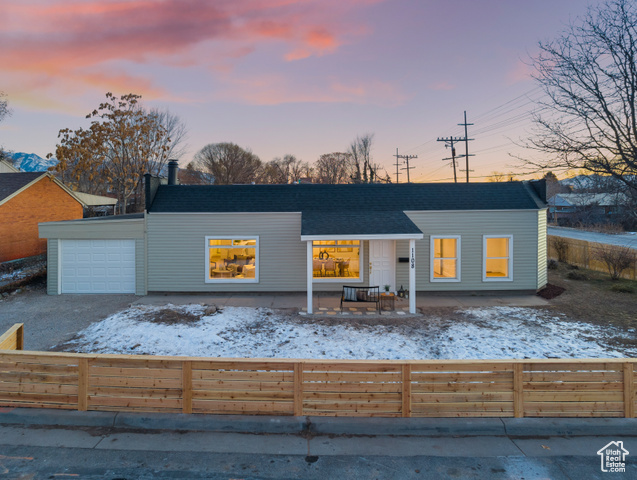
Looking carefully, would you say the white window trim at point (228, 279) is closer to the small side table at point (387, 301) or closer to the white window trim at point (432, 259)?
the small side table at point (387, 301)

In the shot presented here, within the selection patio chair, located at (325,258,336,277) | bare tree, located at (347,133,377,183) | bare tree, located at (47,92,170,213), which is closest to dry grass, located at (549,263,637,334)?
patio chair, located at (325,258,336,277)

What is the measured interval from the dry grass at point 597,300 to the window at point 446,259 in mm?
3191

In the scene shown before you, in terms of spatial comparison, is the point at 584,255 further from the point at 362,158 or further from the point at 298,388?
the point at 362,158

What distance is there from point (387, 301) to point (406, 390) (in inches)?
259

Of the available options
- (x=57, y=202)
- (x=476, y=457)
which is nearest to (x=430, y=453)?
(x=476, y=457)

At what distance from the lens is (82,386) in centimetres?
487

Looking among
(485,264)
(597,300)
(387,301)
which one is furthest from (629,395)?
(597,300)

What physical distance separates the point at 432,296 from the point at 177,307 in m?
8.65

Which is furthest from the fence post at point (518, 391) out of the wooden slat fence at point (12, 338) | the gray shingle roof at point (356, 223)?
the wooden slat fence at point (12, 338)

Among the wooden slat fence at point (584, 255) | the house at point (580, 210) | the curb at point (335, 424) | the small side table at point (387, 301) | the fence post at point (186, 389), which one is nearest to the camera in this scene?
the curb at point (335, 424)

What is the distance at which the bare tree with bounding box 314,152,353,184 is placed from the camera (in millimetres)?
61084

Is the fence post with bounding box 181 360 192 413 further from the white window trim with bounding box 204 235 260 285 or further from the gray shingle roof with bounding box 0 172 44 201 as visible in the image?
the gray shingle roof with bounding box 0 172 44 201

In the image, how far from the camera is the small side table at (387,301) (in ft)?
35.8

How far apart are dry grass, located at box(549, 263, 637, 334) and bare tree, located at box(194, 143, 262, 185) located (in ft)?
150
